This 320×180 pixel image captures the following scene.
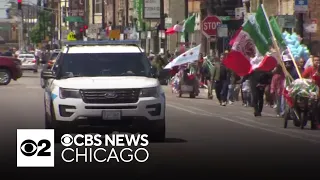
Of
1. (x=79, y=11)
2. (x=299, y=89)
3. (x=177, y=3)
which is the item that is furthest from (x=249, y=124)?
(x=79, y=11)

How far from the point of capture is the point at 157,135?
20141 mm

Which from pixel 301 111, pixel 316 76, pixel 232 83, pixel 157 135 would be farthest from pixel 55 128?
pixel 232 83

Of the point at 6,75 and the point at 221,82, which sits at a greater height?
the point at 221,82

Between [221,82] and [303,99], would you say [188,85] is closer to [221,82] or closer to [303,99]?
[221,82]

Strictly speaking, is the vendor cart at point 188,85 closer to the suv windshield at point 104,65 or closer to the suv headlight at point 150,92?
the suv windshield at point 104,65

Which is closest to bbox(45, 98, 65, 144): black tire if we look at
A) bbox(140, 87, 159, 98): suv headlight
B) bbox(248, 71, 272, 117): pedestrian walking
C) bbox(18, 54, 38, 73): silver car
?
bbox(140, 87, 159, 98): suv headlight

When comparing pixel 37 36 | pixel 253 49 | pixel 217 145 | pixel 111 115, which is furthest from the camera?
pixel 37 36

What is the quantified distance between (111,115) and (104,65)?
1663 mm

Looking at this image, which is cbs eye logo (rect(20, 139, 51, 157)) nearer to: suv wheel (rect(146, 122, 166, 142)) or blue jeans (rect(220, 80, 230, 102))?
suv wheel (rect(146, 122, 166, 142))

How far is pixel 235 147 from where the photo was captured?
778 inches

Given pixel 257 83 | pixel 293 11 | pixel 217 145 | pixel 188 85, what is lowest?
pixel 188 85

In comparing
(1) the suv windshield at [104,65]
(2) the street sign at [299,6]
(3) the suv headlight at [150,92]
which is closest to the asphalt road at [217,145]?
(3) the suv headlight at [150,92]

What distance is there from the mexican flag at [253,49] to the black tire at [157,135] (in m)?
9.18

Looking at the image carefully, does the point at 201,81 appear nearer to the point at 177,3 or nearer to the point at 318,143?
the point at 318,143
